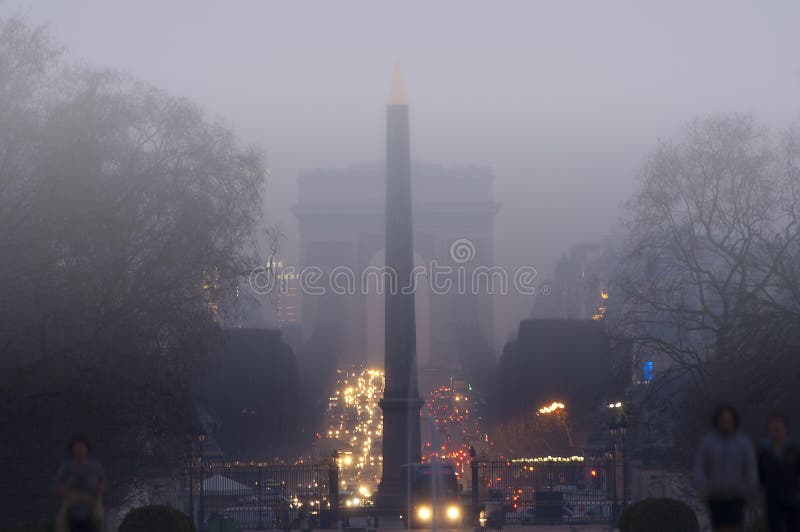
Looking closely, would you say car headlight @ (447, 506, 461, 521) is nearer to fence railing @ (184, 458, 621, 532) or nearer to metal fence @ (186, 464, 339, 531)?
fence railing @ (184, 458, 621, 532)

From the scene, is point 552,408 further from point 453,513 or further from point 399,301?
point 453,513

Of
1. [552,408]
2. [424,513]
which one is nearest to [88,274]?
[424,513]

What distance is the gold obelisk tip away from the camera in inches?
1385

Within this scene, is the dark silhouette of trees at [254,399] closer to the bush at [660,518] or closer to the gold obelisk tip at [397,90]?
the gold obelisk tip at [397,90]

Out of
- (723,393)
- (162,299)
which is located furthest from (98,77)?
(723,393)

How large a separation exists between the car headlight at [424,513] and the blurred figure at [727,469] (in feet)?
71.6

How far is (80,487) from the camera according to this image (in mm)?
10141

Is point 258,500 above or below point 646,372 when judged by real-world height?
below

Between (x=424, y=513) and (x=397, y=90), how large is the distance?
422 inches

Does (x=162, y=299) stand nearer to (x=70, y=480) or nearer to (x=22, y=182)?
(x=22, y=182)

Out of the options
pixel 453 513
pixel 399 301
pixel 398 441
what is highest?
pixel 399 301

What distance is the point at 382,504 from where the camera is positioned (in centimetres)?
3416

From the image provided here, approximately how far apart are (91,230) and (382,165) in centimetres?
9437

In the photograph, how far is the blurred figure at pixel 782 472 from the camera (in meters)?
9.08
